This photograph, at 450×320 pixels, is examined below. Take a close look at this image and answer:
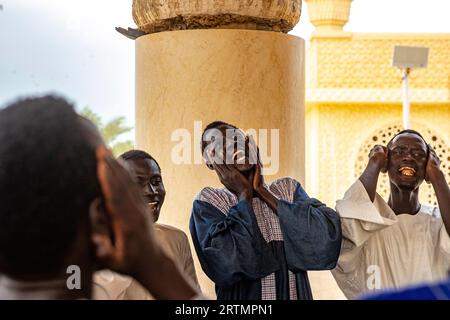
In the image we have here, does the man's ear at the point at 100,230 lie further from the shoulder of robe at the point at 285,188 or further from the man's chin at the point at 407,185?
the man's chin at the point at 407,185

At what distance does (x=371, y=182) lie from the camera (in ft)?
11.7

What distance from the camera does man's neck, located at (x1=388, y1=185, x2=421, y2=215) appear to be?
141 inches

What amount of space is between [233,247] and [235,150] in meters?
0.34

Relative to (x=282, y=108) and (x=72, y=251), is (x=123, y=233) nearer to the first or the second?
(x=72, y=251)

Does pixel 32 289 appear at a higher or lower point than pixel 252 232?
higher

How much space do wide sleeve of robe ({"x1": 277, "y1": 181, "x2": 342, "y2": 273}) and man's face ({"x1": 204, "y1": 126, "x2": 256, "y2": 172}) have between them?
18 cm

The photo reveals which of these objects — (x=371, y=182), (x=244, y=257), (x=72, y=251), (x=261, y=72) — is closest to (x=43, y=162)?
(x=72, y=251)

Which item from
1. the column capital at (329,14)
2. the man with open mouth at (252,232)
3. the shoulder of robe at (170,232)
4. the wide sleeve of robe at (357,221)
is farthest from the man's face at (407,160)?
the column capital at (329,14)

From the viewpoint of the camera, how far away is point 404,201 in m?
3.59

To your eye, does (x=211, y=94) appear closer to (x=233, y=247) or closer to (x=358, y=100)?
(x=233, y=247)

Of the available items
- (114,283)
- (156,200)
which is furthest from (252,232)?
(114,283)

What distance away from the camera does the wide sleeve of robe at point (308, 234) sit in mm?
3365

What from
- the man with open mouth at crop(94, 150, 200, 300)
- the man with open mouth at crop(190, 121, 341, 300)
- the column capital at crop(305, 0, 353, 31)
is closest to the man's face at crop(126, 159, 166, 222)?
the man with open mouth at crop(94, 150, 200, 300)
